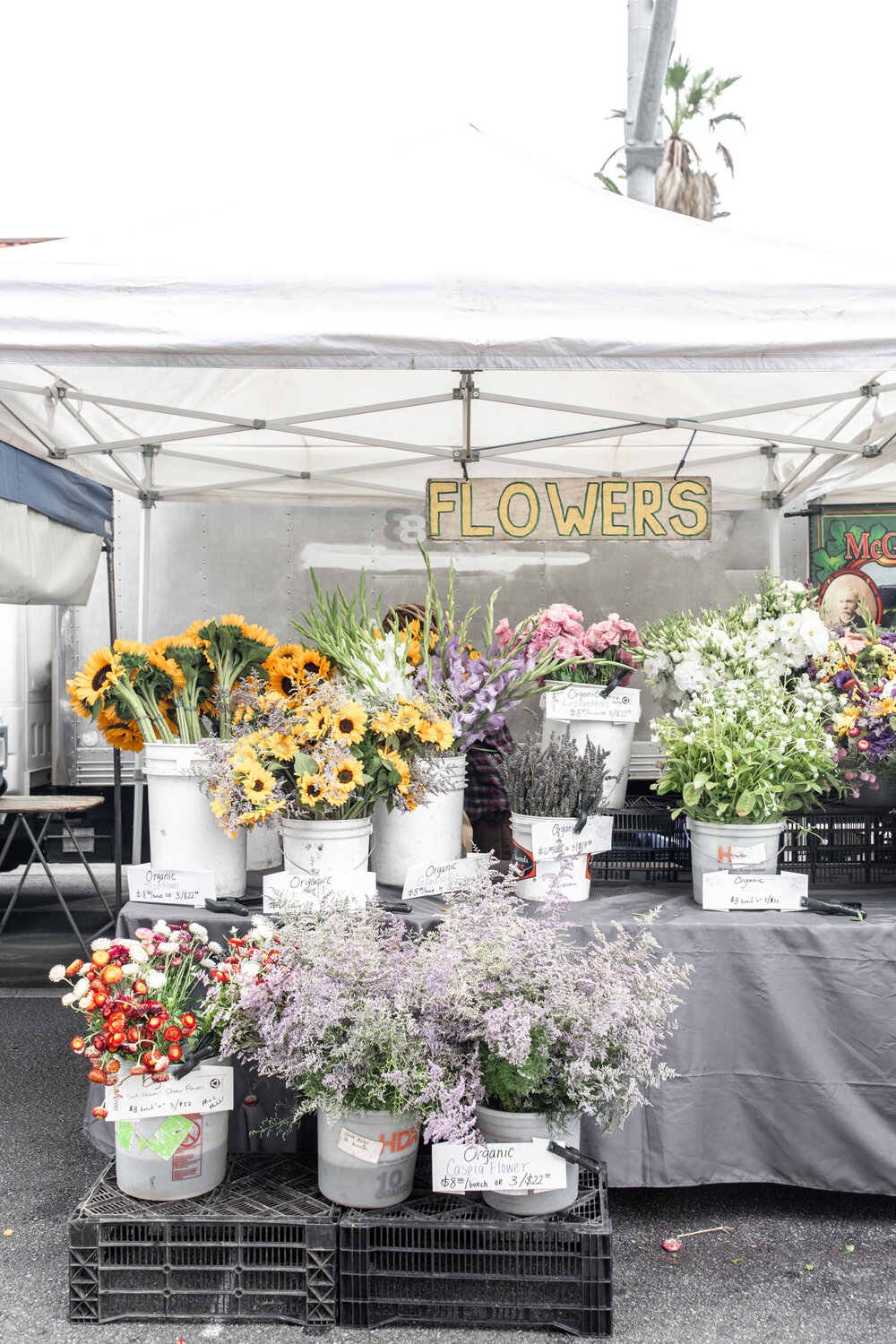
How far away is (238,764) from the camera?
222 centimetres

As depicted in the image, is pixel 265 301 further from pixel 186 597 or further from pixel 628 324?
pixel 186 597

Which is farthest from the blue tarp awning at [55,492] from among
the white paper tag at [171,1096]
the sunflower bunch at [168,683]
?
the white paper tag at [171,1096]

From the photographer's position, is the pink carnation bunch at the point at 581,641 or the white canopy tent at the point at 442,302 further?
the pink carnation bunch at the point at 581,641

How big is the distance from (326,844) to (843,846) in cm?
147

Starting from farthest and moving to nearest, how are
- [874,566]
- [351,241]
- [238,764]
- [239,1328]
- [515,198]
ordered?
[874,566]
[515,198]
[351,241]
[238,764]
[239,1328]

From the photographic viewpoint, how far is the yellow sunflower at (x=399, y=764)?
2.30 m

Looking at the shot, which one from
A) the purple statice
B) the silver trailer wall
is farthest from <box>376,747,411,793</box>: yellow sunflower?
the silver trailer wall

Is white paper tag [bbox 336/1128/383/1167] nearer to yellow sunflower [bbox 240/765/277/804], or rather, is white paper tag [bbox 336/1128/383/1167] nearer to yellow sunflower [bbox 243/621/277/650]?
yellow sunflower [bbox 240/765/277/804]

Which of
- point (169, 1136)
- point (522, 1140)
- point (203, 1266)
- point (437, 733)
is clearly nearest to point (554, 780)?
point (437, 733)

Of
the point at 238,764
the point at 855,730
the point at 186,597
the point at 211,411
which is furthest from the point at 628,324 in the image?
the point at 186,597

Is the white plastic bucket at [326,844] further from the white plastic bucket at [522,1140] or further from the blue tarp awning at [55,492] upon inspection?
the blue tarp awning at [55,492]

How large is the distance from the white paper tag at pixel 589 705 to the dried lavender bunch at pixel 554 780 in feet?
0.60

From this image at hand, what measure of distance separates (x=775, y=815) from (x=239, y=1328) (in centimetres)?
164

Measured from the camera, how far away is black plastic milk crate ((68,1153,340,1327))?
2.00 m
